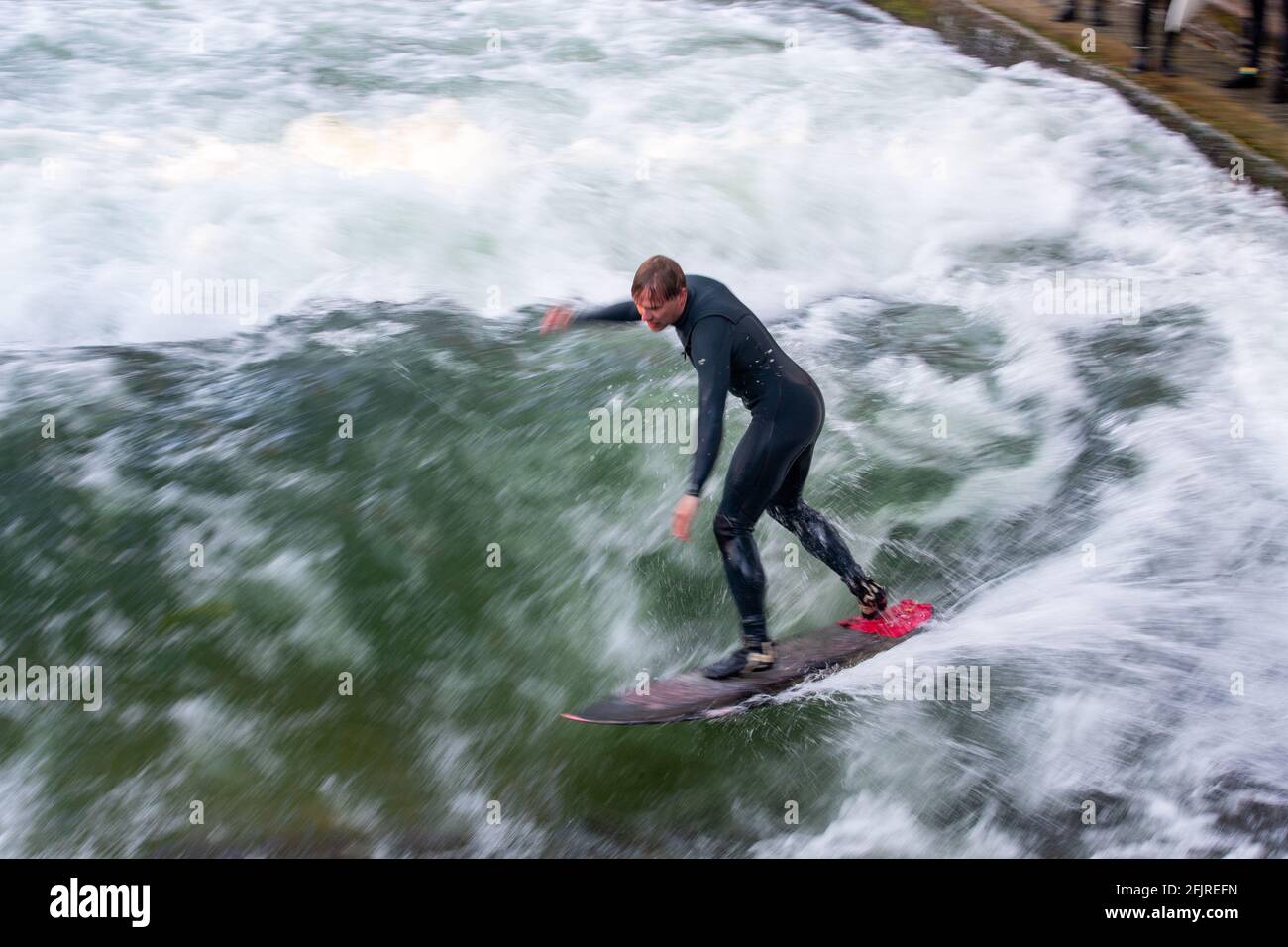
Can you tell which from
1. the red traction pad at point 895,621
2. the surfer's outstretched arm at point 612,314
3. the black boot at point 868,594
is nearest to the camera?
the surfer's outstretched arm at point 612,314

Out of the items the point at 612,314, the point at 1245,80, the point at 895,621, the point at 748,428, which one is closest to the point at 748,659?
the point at 895,621

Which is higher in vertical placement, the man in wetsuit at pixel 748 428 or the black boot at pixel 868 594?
the man in wetsuit at pixel 748 428

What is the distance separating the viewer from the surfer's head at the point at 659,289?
4.53 metres

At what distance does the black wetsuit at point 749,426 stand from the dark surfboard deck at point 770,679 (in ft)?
0.75

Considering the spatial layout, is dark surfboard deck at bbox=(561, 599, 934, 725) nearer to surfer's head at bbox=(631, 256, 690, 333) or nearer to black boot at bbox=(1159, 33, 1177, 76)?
surfer's head at bbox=(631, 256, 690, 333)

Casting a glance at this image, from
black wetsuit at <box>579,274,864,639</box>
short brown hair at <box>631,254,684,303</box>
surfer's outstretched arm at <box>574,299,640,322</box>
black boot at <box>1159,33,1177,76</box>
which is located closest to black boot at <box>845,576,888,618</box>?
black wetsuit at <box>579,274,864,639</box>

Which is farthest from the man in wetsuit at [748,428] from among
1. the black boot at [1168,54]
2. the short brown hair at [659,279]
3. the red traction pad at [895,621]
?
the black boot at [1168,54]

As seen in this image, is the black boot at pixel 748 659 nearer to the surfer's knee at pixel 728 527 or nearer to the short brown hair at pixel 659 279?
the surfer's knee at pixel 728 527

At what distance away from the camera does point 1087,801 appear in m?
5.04

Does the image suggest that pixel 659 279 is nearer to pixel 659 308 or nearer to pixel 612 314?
pixel 659 308

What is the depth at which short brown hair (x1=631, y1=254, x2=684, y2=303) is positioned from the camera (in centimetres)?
453

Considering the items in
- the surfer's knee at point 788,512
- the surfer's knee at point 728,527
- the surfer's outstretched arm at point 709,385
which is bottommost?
the surfer's knee at point 788,512

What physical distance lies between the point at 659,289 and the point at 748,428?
709 mm

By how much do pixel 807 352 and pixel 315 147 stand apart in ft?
15.2
